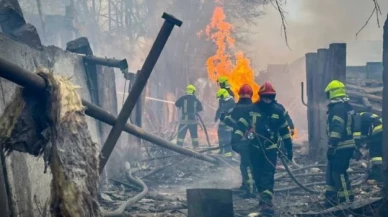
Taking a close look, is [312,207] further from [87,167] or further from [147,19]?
[147,19]

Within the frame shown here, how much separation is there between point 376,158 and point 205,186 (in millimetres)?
3561

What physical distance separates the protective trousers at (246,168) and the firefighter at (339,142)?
1576 millimetres

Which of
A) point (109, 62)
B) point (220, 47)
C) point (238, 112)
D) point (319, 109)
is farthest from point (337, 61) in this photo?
point (220, 47)

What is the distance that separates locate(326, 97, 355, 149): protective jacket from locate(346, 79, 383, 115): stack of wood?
4.33m

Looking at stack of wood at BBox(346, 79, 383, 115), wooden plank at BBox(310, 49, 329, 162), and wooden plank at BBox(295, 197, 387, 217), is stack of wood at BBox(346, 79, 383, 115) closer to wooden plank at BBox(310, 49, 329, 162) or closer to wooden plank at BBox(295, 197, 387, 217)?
wooden plank at BBox(310, 49, 329, 162)

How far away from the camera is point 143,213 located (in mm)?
6406

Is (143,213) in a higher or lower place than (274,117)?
lower

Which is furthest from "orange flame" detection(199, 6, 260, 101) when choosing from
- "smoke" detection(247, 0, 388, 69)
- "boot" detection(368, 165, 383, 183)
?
"boot" detection(368, 165, 383, 183)

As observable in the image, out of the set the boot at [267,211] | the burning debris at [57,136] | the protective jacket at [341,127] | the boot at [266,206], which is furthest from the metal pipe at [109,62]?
the burning debris at [57,136]

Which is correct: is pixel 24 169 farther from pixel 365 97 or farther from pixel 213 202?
pixel 365 97

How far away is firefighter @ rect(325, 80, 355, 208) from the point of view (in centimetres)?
682

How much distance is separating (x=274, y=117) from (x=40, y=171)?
158 inches

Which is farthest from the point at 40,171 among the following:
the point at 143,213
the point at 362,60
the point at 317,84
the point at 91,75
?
the point at 362,60

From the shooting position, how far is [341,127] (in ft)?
22.3
